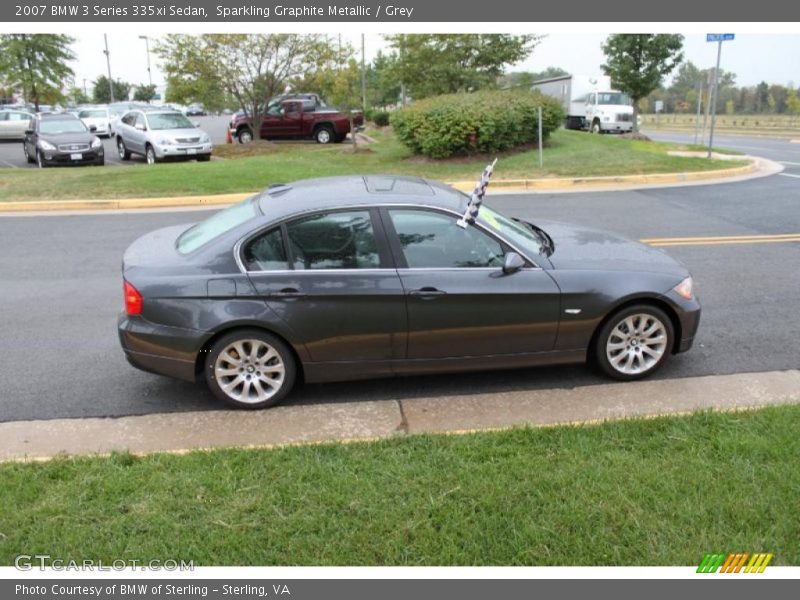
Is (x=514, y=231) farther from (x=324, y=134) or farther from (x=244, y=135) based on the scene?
(x=244, y=135)

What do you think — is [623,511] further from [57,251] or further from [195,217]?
[195,217]

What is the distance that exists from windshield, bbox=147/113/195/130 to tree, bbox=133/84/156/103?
7212cm

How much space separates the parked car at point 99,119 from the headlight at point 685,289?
34.0 meters

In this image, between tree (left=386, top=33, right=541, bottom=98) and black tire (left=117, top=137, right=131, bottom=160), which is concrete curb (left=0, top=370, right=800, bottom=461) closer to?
black tire (left=117, top=137, right=131, bottom=160)

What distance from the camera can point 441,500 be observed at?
3.38 m

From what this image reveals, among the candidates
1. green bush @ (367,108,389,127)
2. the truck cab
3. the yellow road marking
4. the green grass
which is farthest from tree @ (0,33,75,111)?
the green grass

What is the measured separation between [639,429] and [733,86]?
8459 cm

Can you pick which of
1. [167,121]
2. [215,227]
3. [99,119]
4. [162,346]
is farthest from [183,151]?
[99,119]

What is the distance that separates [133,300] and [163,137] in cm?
1662

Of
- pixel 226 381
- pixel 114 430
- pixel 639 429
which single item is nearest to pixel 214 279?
pixel 226 381

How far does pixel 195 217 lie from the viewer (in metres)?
12.2

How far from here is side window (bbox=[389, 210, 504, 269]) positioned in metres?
4.68

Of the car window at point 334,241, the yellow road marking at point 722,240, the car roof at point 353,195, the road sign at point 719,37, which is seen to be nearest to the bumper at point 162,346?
the car window at point 334,241

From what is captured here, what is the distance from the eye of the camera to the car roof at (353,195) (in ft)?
15.5
